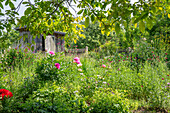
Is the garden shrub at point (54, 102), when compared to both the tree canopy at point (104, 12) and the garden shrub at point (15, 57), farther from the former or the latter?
the garden shrub at point (15, 57)

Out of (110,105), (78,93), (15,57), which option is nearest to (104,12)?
(110,105)

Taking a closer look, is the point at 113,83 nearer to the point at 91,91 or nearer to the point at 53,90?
the point at 91,91

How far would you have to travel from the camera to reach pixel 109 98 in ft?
8.18

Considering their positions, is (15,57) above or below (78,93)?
above

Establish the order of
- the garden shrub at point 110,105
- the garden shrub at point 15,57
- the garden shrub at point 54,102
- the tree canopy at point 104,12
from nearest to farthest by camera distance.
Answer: the tree canopy at point 104,12 < the garden shrub at point 54,102 < the garden shrub at point 110,105 < the garden shrub at point 15,57

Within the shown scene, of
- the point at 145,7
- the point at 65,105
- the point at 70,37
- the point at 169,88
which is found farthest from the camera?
the point at 169,88

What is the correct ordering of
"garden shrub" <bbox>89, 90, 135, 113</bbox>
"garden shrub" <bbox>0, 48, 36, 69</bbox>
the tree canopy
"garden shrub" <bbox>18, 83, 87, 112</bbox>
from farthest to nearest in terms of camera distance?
"garden shrub" <bbox>0, 48, 36, 69</bbox>
"garden shrub" <bbox>89, 90, 135, 113</bbox>
"garden shrub" <bbox>18, 83, 87, 112</bbox>
the tree canopy

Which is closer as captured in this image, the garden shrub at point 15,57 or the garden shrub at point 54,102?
the garden shrub at point 54,102

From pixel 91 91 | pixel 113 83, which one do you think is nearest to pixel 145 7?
pixel 91 91

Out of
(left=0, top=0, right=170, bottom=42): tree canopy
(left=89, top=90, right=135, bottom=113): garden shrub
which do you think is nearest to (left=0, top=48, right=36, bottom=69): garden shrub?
(left=0, top=0, right=170, bottom=42): tree canopy

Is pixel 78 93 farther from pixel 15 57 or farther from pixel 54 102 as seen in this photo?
pixel 15 57

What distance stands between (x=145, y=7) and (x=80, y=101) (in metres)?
1.72

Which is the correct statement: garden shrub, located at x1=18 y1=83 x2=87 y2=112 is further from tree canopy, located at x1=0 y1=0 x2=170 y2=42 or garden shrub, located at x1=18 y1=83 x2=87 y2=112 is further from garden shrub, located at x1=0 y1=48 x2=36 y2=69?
garden shrub, located at x1=0 y1=48 x2=36 y2=69

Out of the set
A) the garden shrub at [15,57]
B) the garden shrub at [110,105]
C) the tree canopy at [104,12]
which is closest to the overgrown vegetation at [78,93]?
the garden shrub at [110,105]
